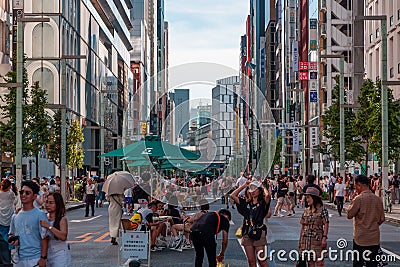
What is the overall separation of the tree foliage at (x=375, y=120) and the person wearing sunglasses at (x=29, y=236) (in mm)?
36459

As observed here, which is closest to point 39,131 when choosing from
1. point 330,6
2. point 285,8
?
point 330,6

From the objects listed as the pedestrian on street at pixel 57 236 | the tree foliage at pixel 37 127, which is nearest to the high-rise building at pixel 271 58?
the tree foliage at pixel 37 127

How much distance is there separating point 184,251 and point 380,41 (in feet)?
143

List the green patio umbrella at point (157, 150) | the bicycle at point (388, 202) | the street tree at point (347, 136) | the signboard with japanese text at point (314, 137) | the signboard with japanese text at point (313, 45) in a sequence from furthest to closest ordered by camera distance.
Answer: the signboard with japanese text at point (313, 45) < the signboard with japanese text at point (314, 137) < the street tree at point (347, 136) < the bicycle at point (388, 202) < the green patio umbrella at point (157, 150)

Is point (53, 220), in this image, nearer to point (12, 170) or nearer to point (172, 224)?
point (172, 224)

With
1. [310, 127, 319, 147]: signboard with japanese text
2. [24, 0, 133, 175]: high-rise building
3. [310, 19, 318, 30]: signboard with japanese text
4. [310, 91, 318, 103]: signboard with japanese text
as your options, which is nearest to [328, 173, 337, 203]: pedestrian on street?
[24, 0, 133, 175]: high-rise building

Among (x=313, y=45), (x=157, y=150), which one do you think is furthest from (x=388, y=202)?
(x=313, y=45)

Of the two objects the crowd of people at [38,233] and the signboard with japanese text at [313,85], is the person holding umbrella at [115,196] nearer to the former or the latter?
the crowd of people at [38,233]

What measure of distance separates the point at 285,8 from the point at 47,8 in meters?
60.0

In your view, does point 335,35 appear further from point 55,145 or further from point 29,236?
point 29,236

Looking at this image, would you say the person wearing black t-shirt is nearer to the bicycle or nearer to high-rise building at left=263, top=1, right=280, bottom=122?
the bicycle

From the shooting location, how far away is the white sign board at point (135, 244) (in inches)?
618

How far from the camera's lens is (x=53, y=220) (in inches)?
391

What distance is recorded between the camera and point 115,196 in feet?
75.8
